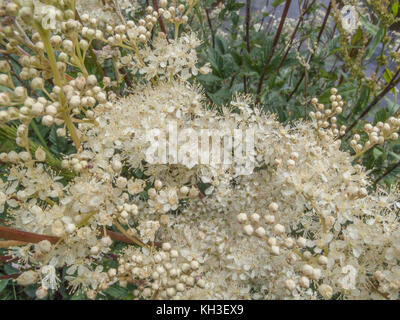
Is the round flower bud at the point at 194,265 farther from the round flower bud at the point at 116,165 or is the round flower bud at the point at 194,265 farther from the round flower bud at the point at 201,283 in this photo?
the round flower bud at the point at 116,165

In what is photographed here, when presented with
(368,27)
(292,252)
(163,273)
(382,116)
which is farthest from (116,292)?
(368,27)

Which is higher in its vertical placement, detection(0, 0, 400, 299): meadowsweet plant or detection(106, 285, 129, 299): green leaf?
detection(0, 0, 400, 299): meadowsweet plant

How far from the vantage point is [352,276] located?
947mm

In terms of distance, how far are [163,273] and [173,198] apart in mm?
235

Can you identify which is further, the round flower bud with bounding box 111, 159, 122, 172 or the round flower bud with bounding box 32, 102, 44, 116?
the round flower bud with bounding box 111, 159, 122, 172

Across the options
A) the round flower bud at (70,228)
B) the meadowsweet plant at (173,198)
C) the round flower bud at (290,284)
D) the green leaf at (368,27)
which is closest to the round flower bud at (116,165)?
the meadowsweet plant at (173,198)

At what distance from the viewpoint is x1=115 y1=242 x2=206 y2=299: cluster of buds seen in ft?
3.25

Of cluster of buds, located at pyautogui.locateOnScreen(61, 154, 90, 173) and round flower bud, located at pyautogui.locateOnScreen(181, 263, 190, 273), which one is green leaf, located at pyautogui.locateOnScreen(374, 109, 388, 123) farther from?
cluster of buds, located at pyautogui.locateOnScreen(61, 154, 90, 173)

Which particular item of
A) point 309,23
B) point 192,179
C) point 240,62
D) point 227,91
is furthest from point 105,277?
point 309,23

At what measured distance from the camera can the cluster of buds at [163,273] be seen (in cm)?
99

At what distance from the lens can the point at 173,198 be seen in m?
1.08

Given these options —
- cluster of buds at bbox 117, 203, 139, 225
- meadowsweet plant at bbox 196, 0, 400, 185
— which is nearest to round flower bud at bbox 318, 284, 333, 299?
cluster of buds at bbox 117, 203, 139, 225

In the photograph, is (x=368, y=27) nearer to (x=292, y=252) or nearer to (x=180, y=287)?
(x=292, y=252)

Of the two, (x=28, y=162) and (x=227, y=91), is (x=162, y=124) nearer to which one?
(x=28, y=162)
